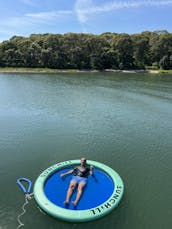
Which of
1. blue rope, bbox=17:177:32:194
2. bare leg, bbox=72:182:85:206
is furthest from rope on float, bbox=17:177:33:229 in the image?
bare leg, bbox=72:182:85:206

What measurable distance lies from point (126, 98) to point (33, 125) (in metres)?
12.9

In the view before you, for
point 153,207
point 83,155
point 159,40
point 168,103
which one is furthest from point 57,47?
point 153,207

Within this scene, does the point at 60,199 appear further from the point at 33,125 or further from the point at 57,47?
the point at 57,47

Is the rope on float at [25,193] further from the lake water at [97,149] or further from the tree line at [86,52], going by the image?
the tree line at [86,52]

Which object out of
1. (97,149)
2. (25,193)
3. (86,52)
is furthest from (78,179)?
(86,52)

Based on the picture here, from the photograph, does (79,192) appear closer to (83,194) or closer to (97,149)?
(83,194)

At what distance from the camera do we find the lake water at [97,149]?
607cm

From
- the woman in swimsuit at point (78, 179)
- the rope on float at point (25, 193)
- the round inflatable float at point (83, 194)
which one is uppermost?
the woman in swimsuit at point (78, 179)

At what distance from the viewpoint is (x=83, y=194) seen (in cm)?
639

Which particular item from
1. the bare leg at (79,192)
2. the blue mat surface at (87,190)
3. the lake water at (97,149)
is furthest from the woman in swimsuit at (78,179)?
the lake water at (97,149)

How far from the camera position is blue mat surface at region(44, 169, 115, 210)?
6047 millimetres

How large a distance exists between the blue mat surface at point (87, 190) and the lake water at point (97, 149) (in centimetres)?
49

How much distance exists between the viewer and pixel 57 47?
6072 centimetres

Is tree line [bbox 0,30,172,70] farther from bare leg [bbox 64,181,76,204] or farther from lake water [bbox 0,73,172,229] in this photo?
bare leg [bbox 64,181,76,204]
